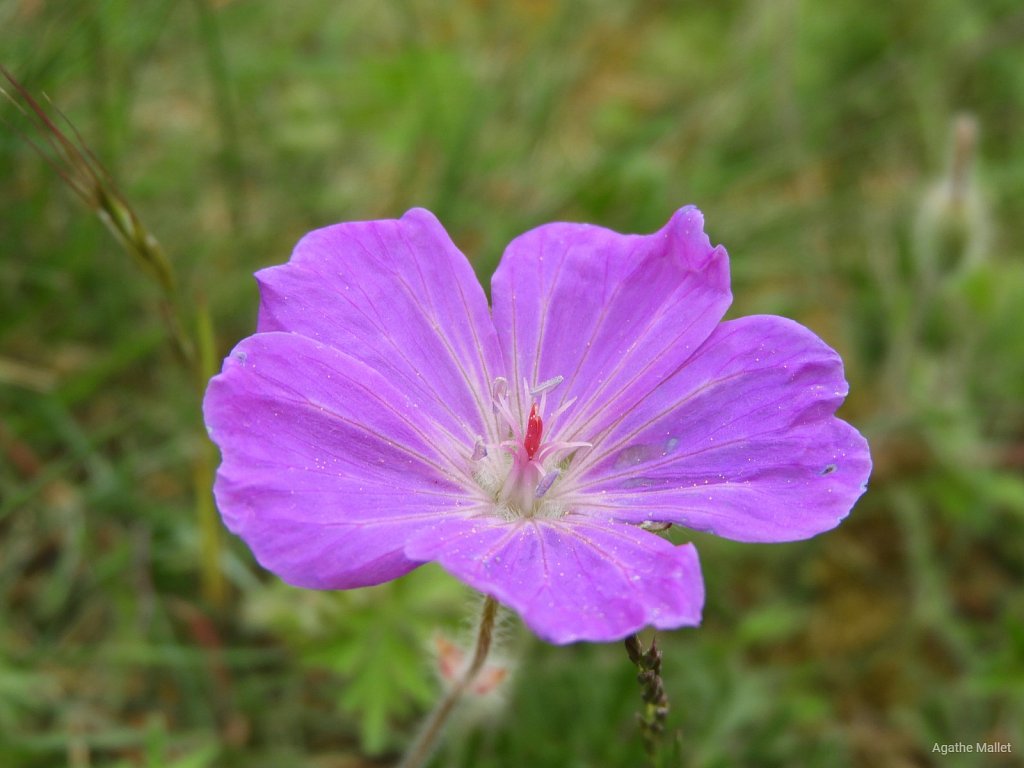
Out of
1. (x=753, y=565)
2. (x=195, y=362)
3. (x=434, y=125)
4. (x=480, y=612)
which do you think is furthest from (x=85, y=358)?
(x=753, y=565)

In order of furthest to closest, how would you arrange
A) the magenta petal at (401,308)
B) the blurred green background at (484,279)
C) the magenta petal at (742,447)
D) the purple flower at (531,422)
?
the blurred green background at (484,279) → the magenta petal at (401,308) → the magenta petal at (742,447) → the purple flower at (531,422)

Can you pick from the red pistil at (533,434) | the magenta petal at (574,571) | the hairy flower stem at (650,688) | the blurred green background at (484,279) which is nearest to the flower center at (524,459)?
the red pistil at (533,434)

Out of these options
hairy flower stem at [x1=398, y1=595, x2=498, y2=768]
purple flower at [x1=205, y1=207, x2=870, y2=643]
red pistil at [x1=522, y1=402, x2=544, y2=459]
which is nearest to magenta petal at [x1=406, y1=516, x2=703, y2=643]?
purple flower at [x1=205, y1=207, x2=870, y2=643]

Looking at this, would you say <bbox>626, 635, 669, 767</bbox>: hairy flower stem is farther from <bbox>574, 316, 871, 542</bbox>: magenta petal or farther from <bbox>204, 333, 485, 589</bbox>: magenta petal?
<bbox>204, 333, 485, 589</bbox>: magenta petal

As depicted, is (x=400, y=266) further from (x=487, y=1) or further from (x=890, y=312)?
(x=487, y=1)

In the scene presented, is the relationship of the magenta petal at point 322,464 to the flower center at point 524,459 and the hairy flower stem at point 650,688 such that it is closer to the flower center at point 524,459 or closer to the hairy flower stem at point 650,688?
the flower center at point 524,459
